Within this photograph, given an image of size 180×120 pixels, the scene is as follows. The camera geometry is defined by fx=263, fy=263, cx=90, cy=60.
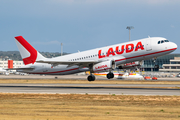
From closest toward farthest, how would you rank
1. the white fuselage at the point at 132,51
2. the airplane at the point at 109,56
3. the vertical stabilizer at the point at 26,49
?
the white fuselage at the point at 132,51
the airplane at the point at 109,56
the vertical stabilizer at the point at 26,49

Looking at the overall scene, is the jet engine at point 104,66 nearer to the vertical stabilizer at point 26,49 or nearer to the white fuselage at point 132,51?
the white fuselage at point 132,51

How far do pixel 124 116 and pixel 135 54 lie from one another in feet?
97.9

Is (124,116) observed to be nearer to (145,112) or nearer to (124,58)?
(145,112)

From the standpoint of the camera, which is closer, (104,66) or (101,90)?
(101,90)

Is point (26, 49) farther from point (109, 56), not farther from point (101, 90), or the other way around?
point (101, 90)

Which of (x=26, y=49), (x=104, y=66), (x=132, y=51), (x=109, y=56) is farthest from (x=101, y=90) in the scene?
(x=26, y=49)

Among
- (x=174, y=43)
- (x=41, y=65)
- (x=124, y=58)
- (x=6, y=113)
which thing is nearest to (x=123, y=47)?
(x=124, y=58)

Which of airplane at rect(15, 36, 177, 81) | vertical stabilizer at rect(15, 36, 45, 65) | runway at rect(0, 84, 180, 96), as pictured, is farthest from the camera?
vertical stabilizer at rect(15, 36, 45, 65)

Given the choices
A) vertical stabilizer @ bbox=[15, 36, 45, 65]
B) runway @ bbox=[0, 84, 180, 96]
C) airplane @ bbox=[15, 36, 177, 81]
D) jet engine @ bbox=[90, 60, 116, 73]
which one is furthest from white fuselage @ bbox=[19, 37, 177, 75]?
vertical stabilizer @ bbox=[15, 36, 45, 65]

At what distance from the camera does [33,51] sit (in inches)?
2462

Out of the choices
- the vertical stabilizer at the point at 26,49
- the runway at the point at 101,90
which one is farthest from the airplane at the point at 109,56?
the runway at the point at 101,90

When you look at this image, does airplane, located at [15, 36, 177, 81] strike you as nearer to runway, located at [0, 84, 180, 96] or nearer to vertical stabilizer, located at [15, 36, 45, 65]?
vertical stabilizer, located at [15, 36, 45, 65]

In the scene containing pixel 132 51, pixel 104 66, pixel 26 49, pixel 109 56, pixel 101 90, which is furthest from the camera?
pixel 26 49

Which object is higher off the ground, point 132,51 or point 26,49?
point 26,49
